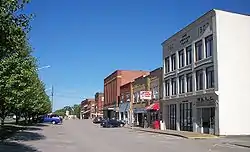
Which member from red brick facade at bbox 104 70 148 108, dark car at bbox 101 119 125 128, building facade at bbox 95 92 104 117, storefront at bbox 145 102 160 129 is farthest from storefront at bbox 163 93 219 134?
building facade at bbox 95 92 104 117

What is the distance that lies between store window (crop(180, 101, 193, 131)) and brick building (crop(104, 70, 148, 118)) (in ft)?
150

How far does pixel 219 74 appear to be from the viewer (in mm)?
37000

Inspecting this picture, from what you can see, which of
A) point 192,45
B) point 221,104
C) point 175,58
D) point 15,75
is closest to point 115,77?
point 175,58

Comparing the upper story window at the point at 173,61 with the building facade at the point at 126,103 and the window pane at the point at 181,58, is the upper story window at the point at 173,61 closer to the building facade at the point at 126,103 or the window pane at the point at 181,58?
the window pane at the point at 181,58

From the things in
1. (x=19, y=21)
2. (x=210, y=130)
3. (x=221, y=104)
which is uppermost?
(x=19, y=21)

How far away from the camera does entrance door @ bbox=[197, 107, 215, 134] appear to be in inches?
1512

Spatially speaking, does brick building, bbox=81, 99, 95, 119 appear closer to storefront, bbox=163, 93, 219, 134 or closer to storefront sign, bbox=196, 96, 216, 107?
storefront, bbox=163, 93, 219, 134

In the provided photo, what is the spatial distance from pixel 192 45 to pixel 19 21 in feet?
105

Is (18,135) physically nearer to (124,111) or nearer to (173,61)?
(173,61)

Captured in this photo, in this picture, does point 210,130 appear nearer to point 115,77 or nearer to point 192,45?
point 192,45

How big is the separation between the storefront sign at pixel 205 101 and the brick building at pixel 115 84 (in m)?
51.8

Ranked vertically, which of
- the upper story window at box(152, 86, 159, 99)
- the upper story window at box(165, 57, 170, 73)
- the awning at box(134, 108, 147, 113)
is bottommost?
the awning at box(134, 108, 147, 113)

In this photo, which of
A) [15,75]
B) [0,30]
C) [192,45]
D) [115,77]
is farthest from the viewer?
[115,77]

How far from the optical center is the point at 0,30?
466 inches
